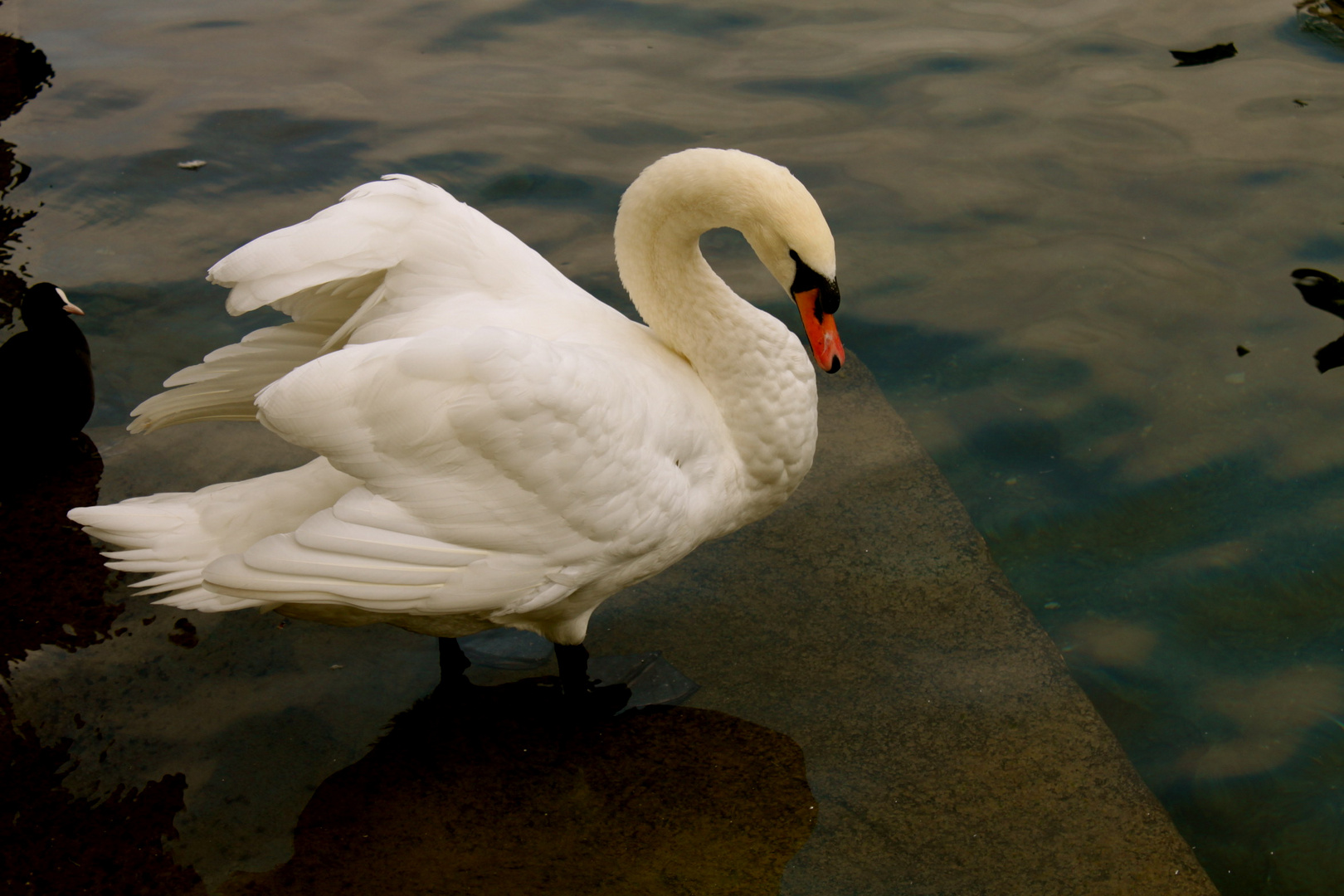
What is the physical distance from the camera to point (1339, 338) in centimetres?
484

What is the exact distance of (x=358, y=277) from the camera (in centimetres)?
336

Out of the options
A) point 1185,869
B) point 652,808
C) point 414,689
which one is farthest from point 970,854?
point 414,689

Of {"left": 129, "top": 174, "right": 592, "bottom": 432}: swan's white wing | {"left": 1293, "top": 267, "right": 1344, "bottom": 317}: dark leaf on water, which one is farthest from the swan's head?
{"left": 1293, "top": 267, "right": 1344, "bottom": 317}: dark leaf on water

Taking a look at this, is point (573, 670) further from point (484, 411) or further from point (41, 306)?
point (41, 306)

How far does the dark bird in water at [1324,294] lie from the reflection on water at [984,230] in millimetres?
83

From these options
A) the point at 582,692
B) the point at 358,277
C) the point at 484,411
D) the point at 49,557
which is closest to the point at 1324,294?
the point at 582,692

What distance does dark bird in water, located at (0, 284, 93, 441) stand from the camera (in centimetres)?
408

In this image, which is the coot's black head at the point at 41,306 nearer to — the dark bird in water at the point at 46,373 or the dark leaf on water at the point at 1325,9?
the dark bird in water at the point at 46,373

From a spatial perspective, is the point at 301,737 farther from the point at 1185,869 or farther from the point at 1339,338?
the point at 1339,338

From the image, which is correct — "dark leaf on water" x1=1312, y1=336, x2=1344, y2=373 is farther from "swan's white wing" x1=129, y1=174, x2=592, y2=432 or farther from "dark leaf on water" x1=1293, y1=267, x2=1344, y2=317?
"swan's white wing" x1=129, y1=174, x2=592, y2=432

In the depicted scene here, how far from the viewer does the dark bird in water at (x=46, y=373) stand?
13.4 ft

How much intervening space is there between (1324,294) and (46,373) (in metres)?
5.25

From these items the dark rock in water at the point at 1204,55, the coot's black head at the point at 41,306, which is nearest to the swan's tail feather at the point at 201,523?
the coot's black head at the point at 41,306

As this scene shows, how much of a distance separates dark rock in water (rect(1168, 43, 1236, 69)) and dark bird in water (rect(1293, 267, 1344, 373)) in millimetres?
2143
